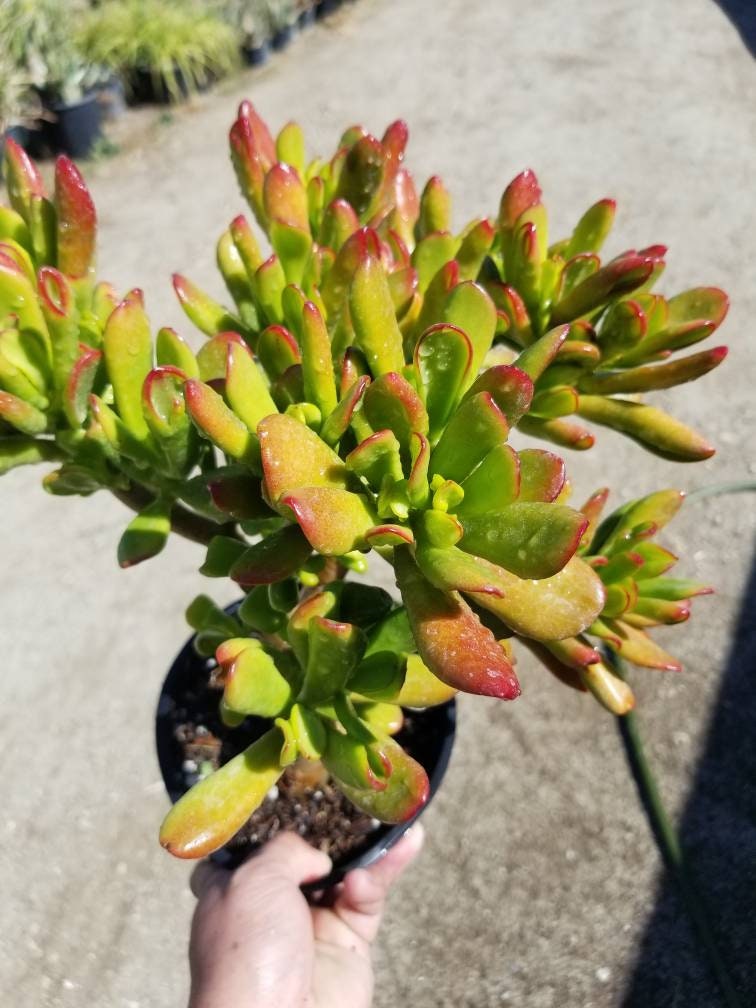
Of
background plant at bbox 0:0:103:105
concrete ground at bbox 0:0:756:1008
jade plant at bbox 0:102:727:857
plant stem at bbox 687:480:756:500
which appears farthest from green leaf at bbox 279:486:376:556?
background plant at bbox 0:0:103:105

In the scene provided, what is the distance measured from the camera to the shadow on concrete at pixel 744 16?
434 centimetres

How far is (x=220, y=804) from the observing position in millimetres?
861

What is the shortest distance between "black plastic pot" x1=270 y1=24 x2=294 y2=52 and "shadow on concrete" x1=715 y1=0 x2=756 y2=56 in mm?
2517

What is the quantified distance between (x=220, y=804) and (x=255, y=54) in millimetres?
5066

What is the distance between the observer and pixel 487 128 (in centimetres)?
391

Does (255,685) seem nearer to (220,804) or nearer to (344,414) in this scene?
(220,804)

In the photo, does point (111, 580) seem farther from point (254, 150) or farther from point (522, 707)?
point (254, 150)

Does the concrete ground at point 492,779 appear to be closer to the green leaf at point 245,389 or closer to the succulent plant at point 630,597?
the succulent plant at point 630,597

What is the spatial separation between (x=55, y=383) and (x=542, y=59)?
4379mm

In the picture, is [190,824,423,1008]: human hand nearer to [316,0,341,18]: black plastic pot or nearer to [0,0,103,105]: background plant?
[0,0,103,105]: background plant

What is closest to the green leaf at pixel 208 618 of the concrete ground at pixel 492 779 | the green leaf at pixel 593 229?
the green leaf at pixel 593 229

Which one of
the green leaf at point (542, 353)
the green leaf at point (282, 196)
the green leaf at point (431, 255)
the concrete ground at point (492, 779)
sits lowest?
the concrete ground at point (492, 779)

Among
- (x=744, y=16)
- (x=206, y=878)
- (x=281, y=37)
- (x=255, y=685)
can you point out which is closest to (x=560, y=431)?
(x=255, y=685)

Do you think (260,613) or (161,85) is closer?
(260,613)
